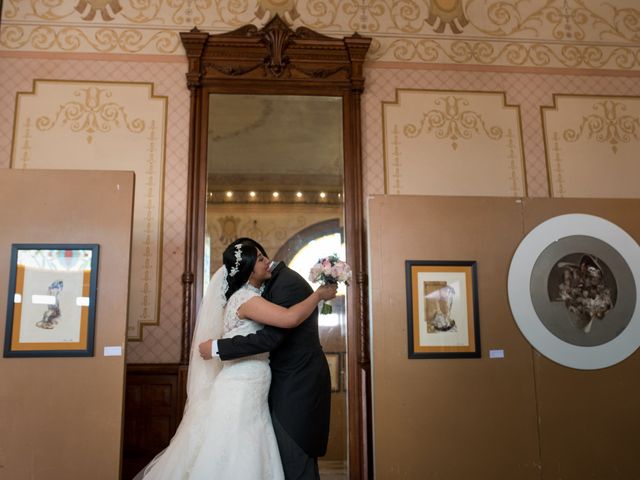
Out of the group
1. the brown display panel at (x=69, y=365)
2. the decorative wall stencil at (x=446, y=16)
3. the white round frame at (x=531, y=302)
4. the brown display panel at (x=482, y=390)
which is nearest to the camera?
the brown display panel at (x=69, y=365)

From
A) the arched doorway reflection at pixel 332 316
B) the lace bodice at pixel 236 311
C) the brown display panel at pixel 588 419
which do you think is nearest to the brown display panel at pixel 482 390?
the brown display panel at pixel 588 419

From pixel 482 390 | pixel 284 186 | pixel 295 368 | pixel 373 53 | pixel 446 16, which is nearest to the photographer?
pixel 295 368

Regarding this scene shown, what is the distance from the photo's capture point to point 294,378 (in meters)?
2.69

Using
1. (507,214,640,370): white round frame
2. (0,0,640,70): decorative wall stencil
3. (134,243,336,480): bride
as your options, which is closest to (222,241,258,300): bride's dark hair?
(134,243,336,480): bride

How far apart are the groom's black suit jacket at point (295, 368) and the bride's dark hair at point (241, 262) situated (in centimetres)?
14

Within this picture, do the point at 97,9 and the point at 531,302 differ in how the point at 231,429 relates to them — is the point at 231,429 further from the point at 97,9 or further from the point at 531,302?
the point at 97,9

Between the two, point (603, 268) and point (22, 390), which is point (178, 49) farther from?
point (603, 268)

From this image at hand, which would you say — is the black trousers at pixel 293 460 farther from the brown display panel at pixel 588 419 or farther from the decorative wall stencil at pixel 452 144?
the decorative wall stencil at pixel 452 144

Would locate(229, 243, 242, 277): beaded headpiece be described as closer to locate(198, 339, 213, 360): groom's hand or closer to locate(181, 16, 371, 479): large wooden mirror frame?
locate(198, 339, 213, 360): groom's hand

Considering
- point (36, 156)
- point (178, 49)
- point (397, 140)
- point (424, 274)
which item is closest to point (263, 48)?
point (178, 49)

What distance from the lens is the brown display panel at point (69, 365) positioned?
10.1 ft

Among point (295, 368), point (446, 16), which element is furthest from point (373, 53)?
point (295, 368)

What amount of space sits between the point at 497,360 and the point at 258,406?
5.46 feet

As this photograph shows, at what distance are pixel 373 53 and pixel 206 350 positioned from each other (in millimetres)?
2836
